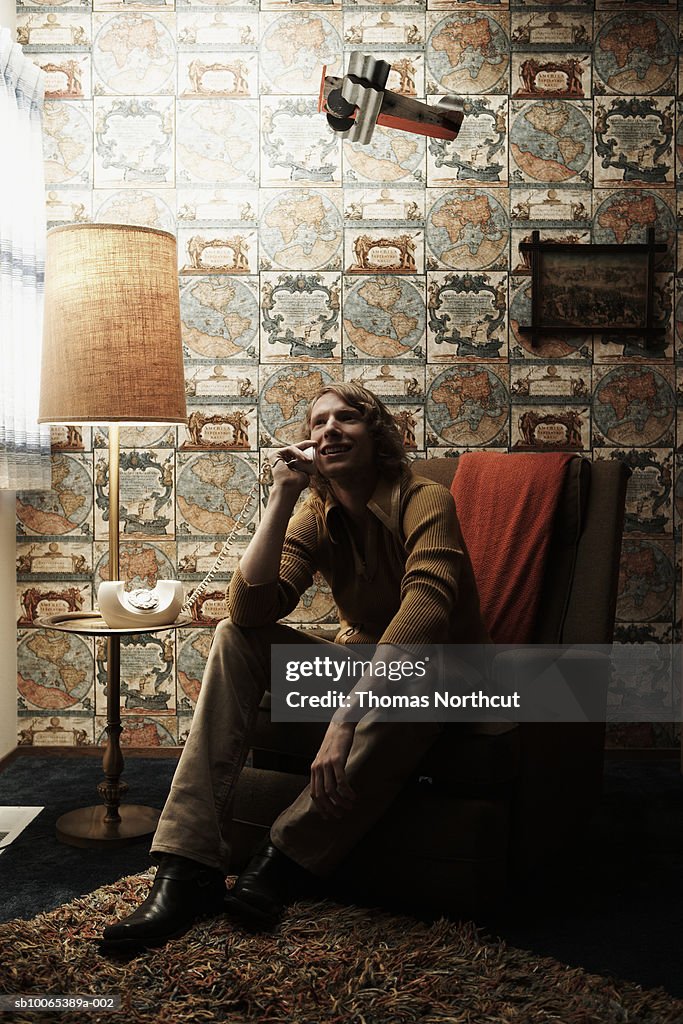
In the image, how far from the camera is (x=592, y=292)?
9.84ft

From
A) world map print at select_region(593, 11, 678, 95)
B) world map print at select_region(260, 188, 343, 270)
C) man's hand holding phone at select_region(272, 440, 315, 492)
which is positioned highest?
world map print at select_region(593, 11, 678, 95)

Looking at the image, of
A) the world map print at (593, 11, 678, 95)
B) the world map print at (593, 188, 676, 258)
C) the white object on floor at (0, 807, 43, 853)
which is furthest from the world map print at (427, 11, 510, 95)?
the white object on floor at (0, 807, 43, 853)

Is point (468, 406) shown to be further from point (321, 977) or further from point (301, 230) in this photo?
point (321, 977)

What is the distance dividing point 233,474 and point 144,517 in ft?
1.05

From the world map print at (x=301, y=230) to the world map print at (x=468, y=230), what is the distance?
314 mm

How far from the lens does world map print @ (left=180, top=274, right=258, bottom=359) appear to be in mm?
3012

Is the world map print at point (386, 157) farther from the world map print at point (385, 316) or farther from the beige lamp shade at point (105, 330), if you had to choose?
the beige lamp shade at point (105, 330)

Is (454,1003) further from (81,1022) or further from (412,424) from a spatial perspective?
(412,424)

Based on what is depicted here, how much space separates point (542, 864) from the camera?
200 cm

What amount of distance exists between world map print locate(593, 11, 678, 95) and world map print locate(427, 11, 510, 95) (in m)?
0.31

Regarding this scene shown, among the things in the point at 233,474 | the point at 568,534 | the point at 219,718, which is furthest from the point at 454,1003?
the point at 233,474

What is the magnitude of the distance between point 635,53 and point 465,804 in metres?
2.43

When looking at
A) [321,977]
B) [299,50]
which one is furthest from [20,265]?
[321,977]

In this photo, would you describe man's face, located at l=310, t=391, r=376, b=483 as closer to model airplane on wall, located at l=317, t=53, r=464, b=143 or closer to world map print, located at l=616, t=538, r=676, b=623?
model airplane on wall, located at l=317, t=53, r=464, b=143
